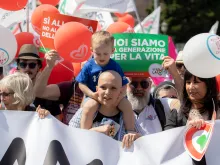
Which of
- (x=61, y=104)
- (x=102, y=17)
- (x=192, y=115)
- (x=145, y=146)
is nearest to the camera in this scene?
(x=145, y=146)

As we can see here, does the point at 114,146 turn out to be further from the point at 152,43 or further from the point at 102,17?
the point at 102,17

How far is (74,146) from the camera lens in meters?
4.25

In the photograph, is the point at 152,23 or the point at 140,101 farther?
the point at 152,23

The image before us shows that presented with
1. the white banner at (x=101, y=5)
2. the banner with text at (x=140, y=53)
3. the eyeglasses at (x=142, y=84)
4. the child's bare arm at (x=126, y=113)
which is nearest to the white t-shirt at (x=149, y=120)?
the eyeglasses at (x=142, y=84)

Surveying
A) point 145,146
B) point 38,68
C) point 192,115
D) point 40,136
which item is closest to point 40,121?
point 40,136

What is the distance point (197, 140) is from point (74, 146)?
2.89 ft

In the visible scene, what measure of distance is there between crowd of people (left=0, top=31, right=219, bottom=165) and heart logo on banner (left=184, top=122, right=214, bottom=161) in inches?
2.0

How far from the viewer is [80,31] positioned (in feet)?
18.3

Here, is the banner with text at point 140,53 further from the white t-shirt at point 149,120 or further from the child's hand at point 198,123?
the child's hand at point 198,123

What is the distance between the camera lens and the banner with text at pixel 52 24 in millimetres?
6012

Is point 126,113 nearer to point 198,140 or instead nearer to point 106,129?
point 106,129

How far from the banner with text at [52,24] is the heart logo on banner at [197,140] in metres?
2.23

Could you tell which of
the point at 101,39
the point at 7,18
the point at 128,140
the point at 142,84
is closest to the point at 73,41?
the point at 101,39

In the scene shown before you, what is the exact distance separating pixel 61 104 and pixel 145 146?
1.55m
